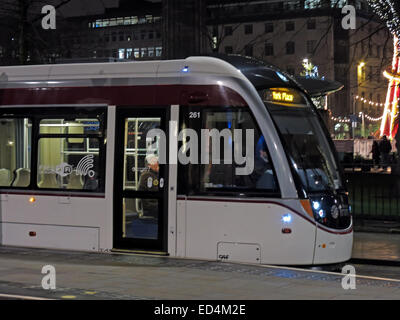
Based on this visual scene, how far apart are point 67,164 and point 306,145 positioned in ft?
12.8

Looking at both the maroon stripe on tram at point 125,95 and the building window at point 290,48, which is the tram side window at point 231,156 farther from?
the building window at point 290,48

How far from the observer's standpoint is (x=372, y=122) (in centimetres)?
8344

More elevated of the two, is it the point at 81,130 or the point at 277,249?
the point at 81,130

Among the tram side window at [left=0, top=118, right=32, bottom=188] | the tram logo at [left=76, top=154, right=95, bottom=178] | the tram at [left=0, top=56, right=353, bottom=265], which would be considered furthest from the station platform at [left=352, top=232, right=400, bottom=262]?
the tram side window at [left=0, top=118, right=32, bottom=188]

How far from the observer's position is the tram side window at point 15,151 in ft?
41.3

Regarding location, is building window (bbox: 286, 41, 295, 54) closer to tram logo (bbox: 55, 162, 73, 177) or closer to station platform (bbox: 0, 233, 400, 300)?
station platform (bbox: 0, 233, 400, 300)

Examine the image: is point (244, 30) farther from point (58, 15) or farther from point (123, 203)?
point (123, 203)

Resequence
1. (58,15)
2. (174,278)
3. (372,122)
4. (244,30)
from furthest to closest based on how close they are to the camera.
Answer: (244,30) → (372,122) → (58,15) → (174,278)

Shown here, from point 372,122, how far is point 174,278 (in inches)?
2999

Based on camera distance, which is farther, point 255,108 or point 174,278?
point 255,108

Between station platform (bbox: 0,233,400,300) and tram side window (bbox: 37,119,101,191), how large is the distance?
1.18 meters
